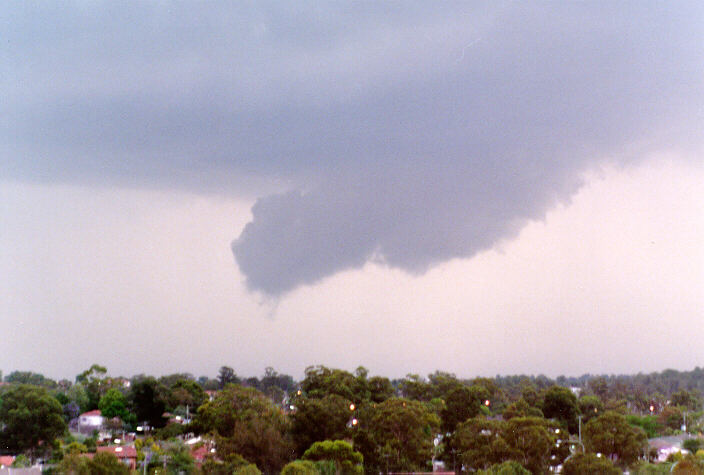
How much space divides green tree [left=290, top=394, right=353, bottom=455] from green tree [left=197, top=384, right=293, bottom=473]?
0.67 m

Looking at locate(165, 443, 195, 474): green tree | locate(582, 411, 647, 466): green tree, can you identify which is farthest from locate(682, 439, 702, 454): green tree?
locate(165, 443, 195, 474): green tree

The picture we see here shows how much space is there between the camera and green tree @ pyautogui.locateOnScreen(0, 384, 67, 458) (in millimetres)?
42812

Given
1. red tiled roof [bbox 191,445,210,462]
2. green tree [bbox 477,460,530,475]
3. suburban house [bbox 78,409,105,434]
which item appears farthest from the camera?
suburban house [bbox 78,409,105,434]

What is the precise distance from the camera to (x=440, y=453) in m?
41.3

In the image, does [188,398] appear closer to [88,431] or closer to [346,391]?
[88,431]

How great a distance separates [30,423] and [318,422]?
1503 centimetres

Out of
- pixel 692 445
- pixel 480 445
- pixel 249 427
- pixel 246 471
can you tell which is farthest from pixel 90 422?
pixel 692 445

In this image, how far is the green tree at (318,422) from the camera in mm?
39969

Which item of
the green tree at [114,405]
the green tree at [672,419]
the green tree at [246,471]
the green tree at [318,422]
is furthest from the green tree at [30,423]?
the green tree at [672,419]

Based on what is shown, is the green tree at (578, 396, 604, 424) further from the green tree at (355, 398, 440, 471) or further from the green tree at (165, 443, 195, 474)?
the green tree at (165, 443, 195, 474)

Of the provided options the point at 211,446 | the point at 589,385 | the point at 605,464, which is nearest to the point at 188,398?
the point at 211,446

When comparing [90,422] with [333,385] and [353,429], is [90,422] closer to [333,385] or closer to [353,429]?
[333,385]

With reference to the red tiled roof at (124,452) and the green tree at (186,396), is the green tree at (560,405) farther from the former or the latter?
the red tiled roof at (124,452)

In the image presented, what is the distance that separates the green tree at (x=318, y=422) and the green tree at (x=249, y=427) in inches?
26.3
